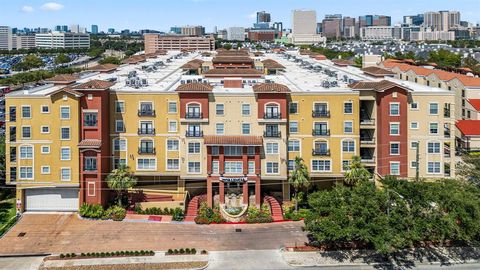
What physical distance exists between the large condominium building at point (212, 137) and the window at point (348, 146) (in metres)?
0.11

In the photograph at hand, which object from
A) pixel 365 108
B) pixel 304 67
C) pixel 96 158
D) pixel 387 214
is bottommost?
pixel 387 214

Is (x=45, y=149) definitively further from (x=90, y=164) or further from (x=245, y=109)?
(x=245, y=109)

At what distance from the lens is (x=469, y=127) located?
83.1 metres

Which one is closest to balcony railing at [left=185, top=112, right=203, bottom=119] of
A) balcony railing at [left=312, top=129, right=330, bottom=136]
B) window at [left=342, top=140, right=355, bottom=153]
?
balcony railing at [left=312, top=129, right=330, bottom=136]

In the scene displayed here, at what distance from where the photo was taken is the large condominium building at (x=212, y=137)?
5838 centimetres

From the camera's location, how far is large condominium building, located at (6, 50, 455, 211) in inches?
2298

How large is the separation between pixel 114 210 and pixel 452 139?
39569mm

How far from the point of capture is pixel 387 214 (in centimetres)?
4472

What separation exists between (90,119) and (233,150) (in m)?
16.3

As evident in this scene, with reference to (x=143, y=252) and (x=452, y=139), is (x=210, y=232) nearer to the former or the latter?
(x=143, y=252)

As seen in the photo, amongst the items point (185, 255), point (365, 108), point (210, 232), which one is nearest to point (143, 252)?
point (185, 255)

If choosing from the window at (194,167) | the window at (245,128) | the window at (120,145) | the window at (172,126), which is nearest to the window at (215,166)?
the window at (194,167)

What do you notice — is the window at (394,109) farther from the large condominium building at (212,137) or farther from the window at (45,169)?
the window at (45,169)

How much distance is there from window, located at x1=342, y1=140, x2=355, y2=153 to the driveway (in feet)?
34.4
